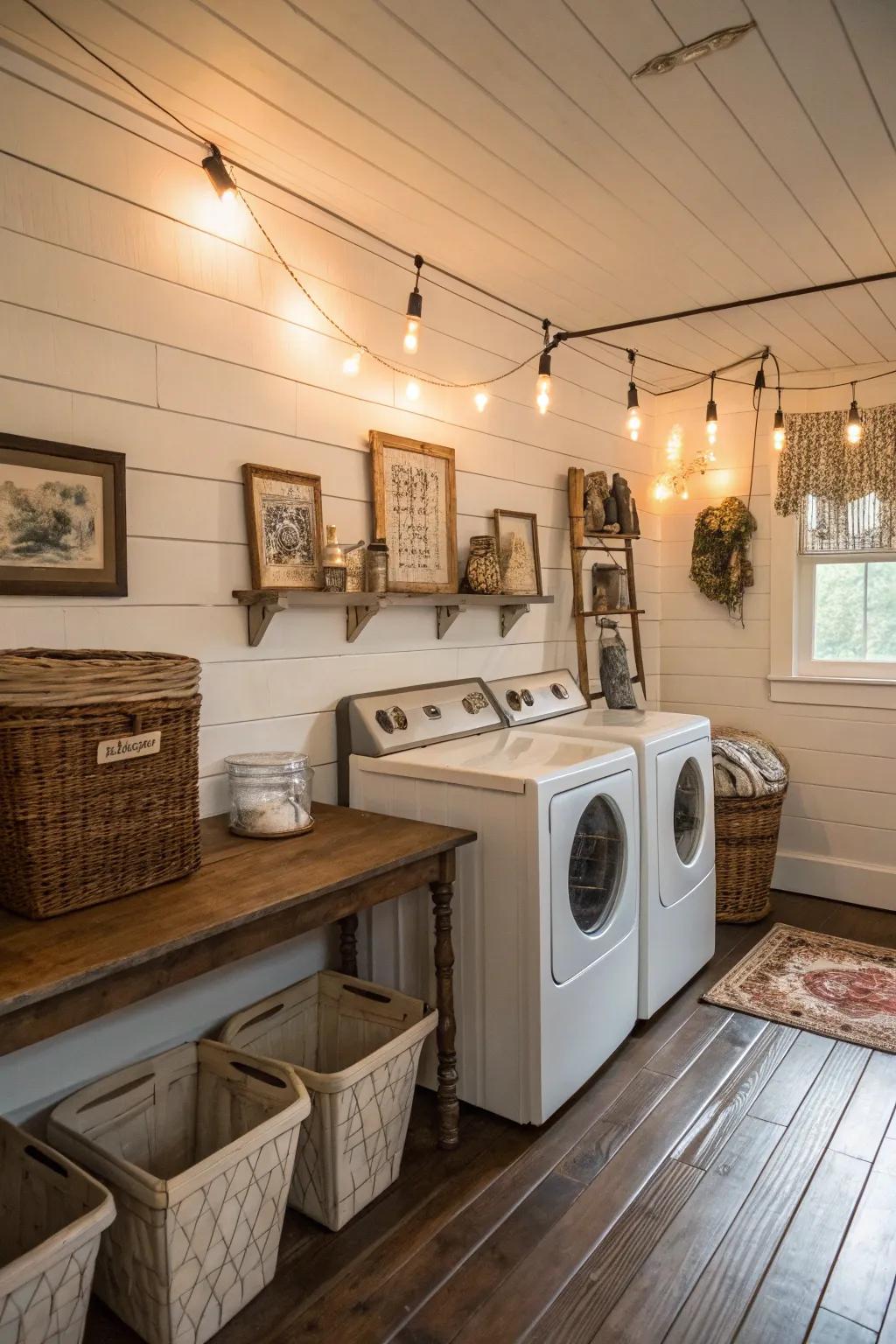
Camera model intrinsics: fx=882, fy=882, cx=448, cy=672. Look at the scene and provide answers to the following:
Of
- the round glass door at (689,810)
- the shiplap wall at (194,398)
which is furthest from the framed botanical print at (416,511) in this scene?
the round glass door at (689,810)

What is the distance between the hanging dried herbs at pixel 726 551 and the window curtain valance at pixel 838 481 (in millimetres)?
179

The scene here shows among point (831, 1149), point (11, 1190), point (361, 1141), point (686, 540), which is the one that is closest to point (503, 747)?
point (361, 1141)

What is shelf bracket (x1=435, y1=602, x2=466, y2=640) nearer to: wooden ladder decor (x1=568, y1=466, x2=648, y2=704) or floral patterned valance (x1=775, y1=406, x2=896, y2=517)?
wooden ladder decor (x1=568, y1=466, x2=648, y2=704)

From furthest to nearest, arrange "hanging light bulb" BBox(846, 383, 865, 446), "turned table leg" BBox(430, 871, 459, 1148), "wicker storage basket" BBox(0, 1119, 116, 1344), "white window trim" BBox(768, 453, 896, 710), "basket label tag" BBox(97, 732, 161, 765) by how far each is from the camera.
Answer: "white window trim" BBox(768, 453, 896, 710)
"hanging light bulb" BBox(846, 383, 865, 446)
"turned table leg" BBox(430, 871, 459, 1148)
"basket label tag" BBox(97, 732, 161, 765)
"wicker storage basket" BBox(0, 1119, 116, 1344)

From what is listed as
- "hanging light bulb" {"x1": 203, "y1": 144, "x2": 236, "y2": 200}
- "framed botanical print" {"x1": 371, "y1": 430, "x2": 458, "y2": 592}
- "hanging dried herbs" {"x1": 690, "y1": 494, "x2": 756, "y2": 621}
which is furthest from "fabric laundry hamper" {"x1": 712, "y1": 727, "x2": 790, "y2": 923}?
"hanging light bulb" {"x1": 203, "y1": 144, "x2": 236, "y2": 200}

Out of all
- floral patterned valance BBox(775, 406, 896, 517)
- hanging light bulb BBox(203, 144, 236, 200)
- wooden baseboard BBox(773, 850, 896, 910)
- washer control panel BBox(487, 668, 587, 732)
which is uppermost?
hanging light bulb BBox(203, 144, 236, 200)

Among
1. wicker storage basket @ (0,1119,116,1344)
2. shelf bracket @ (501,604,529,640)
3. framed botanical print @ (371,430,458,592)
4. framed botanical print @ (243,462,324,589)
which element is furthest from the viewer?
shelf bracket @ (501,604,529,640)

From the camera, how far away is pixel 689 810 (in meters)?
2.92

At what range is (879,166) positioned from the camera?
2135 mm

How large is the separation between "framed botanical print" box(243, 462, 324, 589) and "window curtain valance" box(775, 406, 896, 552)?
2.35 m

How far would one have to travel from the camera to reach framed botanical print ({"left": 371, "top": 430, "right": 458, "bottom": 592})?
2.56 m

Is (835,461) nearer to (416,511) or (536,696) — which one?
(536,696)

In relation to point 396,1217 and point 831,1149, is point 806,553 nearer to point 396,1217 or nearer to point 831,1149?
point 831,1149

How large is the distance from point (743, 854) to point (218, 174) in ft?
9.40
